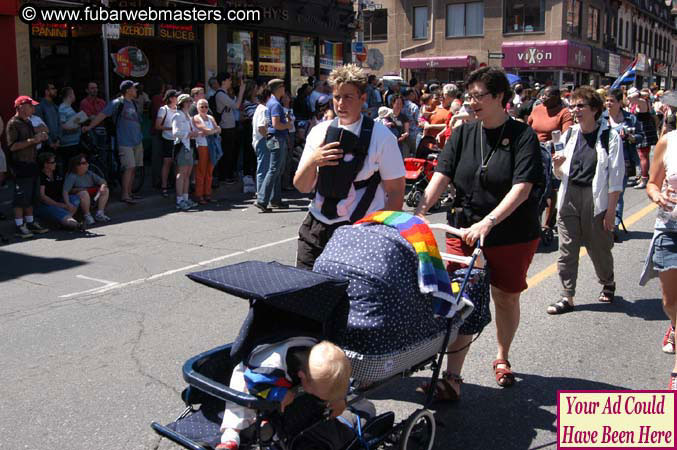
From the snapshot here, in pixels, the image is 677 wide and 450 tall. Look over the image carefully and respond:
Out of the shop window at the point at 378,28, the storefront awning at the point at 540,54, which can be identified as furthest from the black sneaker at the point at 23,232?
the shop window at the point at 378,28

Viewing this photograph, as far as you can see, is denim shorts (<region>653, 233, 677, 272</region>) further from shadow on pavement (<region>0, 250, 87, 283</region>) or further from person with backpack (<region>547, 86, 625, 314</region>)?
shadow on pavement (<region>0, 250, 87, 283</region>)

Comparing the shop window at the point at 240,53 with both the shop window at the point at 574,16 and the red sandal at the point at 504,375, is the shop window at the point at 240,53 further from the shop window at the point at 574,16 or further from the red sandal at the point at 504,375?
the shop window at the point at 574,16

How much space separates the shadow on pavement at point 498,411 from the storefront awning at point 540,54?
1434 inches

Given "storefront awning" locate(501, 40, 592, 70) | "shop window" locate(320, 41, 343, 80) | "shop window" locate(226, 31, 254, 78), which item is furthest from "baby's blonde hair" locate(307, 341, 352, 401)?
"storefront awning" locate(501, 40, 592, 70)

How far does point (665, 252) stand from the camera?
4625mm

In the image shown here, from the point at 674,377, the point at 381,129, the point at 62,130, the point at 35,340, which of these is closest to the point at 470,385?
the point at 674,377

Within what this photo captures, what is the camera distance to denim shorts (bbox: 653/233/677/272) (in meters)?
4.58

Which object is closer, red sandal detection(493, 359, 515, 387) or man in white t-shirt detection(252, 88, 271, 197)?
red sandal detection(493, 359, 515, 387)

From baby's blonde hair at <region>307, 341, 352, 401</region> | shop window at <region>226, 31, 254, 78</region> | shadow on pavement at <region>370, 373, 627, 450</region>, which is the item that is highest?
shop window at <region>226, 31, 254, 78</region>

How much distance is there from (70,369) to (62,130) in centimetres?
734

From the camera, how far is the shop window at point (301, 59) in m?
19.9

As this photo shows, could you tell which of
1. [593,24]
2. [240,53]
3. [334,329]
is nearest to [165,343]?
[334,329]

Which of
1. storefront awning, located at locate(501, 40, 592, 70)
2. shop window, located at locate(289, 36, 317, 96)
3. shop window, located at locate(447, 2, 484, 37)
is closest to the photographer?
shop window, located at locate(289, 36, 317, 96)

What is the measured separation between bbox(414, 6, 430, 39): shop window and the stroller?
130 ft
